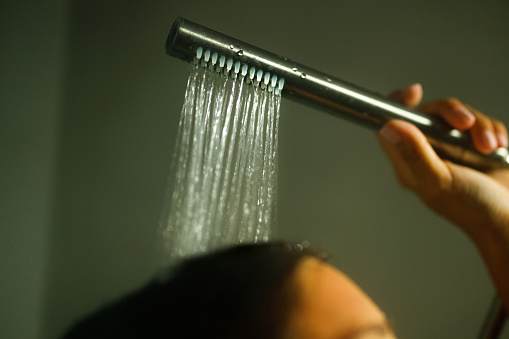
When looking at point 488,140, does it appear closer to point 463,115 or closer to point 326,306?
point 463,115

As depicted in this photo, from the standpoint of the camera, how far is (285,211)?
2.19 feet

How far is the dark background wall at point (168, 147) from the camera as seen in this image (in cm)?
52

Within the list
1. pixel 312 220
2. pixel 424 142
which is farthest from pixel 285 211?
pixel 424 142

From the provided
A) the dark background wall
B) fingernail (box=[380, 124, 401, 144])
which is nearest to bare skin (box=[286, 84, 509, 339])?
fingernail (box=[380, 124, 401, 144])

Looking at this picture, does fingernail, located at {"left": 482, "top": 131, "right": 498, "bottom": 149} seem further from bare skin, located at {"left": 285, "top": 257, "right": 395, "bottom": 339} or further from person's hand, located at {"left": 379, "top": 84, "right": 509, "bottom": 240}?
bare skin, located at {"left": 285, "top": 257, "right": 395, "bottom": 339}

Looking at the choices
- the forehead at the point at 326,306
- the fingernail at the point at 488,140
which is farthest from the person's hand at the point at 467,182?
the forehead at the point at 326,306

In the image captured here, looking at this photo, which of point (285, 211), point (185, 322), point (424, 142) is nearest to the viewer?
point (185, 322)

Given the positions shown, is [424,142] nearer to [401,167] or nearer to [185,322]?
[401,167]

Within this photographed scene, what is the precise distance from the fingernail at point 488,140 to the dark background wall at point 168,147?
27cm

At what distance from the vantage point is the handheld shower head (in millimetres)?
298

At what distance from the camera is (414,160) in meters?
0.45

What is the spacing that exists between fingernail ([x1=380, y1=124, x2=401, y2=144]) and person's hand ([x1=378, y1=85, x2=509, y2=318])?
16 mm

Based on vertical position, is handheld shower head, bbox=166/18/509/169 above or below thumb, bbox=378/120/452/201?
above

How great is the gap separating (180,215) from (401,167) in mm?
287
